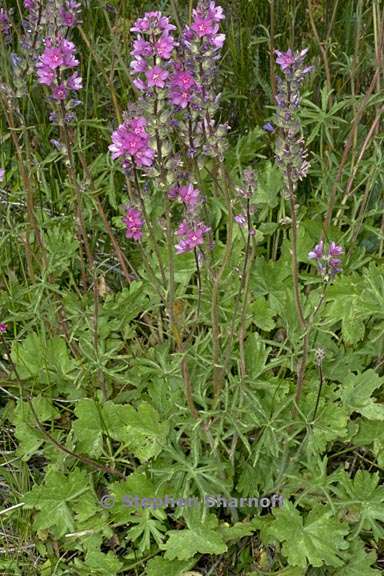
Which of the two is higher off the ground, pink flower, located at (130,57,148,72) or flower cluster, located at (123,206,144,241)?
pink flower, located at (130,57,148,72)

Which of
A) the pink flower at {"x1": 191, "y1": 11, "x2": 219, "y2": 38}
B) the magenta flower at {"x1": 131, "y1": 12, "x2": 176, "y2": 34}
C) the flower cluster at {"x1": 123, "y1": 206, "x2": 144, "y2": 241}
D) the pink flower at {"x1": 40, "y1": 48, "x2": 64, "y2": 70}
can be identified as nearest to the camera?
the magenta flower at {"x1": 131, "y1": 12, "x2": 176, "y2": 34}

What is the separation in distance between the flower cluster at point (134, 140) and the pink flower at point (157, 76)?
9 cm

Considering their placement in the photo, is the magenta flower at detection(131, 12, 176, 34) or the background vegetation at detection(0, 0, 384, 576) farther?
the background vegetation at detection(0, 0, 384, 576)

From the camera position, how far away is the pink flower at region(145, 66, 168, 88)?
1.84m

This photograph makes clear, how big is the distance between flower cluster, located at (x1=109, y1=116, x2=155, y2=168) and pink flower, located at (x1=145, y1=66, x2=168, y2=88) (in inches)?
3.5

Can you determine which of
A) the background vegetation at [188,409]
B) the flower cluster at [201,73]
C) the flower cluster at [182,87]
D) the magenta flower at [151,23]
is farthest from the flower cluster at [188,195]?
the magenta flower at [151,23]

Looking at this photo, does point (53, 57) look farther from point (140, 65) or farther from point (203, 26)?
point (203, 26)

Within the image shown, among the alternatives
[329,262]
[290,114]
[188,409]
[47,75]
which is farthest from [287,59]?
[188,409]

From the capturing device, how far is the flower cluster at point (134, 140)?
1875 millimetres

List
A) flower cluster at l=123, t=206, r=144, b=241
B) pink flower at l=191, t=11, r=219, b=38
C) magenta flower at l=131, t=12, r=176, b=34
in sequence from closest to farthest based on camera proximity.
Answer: magenta flower at l=131, t=12, r=176, b=34 → pink flower at l=191, t=11, r=219, b=38 → flower cluster at l=123, t=206, r=144, b=241

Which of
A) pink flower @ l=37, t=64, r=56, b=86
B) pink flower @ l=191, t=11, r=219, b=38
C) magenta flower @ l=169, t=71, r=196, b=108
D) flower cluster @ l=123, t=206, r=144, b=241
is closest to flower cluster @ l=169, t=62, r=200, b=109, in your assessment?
magenta flower @ l=169, t=71, r=196, b=108

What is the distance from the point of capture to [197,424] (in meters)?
2.33

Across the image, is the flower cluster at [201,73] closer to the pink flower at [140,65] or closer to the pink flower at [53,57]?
the pink flower at [140,65]

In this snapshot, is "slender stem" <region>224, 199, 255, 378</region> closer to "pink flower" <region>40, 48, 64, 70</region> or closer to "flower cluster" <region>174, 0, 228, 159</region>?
"flower cluster" <region>174, 0, 228, 159</region>
